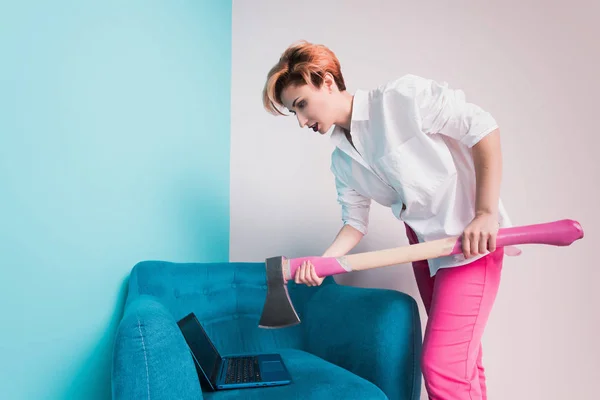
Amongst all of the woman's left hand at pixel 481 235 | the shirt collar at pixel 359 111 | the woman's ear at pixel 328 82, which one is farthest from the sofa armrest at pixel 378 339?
the woman's ear at pixel 328 82

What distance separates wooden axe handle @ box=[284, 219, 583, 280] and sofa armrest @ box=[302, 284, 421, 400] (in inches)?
9.3

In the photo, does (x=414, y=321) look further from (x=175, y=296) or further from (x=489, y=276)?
(x=175, y=296)

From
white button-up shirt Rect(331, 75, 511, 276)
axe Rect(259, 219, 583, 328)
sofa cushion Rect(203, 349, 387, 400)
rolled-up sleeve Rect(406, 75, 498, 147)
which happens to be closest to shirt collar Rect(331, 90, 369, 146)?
white button-up shirt Rect(331, 75, 511, 276)

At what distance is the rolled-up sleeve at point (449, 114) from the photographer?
1.15m

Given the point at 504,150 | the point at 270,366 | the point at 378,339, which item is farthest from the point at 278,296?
the point at 504,150

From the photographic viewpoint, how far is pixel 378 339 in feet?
4.53

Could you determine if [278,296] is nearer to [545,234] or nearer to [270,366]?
[270,366]

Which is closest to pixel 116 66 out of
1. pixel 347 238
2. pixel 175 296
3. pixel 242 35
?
pixel 175 296

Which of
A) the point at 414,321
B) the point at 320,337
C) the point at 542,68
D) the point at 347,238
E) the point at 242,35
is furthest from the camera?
the point at 242,35

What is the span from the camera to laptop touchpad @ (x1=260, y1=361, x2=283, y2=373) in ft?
4.24

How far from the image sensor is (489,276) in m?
1.24

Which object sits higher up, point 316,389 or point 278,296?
point 278,296

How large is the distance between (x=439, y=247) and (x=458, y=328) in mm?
230

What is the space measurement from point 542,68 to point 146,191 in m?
1.67
